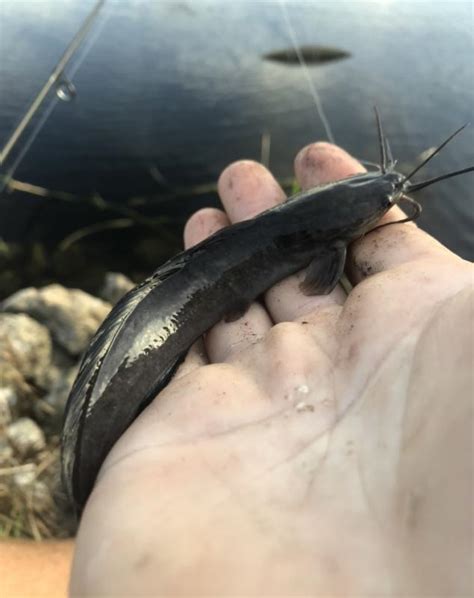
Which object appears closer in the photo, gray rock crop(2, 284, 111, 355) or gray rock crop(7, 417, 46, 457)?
gray rock crop(7, 417, 46, 457)

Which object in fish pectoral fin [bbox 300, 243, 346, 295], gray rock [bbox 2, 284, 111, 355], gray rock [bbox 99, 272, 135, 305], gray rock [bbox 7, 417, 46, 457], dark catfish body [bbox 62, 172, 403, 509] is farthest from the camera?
gray rock [bbox 99, 272, 135, 305]

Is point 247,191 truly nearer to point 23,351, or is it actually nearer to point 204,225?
point 204,225

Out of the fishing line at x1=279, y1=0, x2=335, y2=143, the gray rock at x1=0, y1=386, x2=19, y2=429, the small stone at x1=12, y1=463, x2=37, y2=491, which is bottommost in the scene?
the small stone at x1=12, y1=463, x2=37, y2=491

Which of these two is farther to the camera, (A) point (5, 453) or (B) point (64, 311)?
(B) point (64, 311)

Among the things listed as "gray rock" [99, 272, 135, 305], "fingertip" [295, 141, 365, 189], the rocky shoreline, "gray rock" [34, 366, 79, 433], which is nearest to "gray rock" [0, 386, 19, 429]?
the rocky shoreline

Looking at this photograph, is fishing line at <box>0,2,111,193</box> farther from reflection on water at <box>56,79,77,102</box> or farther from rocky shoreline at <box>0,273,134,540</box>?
rocky shoreline at <box>0,273,134,540</box>

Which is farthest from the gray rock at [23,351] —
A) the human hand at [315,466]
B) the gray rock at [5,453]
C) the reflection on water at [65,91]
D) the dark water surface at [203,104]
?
the human hand at [315,466]

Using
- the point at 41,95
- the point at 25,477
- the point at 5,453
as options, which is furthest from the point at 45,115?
the point at 25,477
